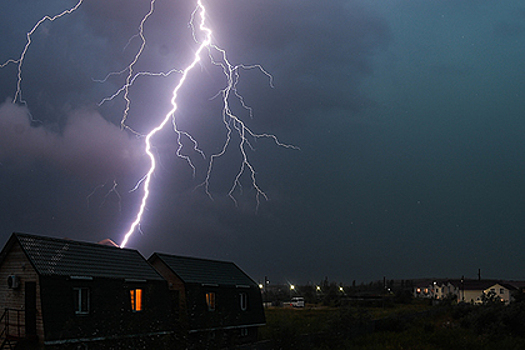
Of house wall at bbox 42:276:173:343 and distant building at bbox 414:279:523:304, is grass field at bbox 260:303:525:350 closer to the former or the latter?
house wall at bbox 42:276:173:343

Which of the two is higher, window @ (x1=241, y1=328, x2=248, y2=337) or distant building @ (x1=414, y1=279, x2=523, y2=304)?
window @ (x1=241, y1=328, x2=248, y2=337)

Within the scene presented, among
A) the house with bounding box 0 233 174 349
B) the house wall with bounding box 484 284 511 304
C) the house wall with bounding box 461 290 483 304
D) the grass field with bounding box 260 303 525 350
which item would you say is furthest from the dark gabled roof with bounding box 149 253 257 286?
the house wall with bounding box 461 290 483 304

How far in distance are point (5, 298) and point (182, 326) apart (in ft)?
25.4

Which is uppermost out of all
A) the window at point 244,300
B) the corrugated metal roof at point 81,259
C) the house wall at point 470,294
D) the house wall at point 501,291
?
the corrugated metal roof at point 81,259

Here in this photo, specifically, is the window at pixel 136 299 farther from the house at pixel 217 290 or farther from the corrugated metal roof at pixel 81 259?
the house at pixel 217 290

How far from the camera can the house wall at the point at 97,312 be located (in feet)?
50.5

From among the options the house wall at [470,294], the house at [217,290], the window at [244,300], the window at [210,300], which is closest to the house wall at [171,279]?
the house at [217,290]

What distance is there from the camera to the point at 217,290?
24391 mm

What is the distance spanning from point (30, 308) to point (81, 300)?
64.2 inches

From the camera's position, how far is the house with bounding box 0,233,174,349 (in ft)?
50.5

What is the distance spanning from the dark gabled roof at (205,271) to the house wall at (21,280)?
7.69 meters

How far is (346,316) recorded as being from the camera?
86.4ft

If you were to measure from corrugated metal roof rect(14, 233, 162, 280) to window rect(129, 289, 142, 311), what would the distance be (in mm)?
555

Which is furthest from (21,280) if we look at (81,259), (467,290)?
(467,290)
